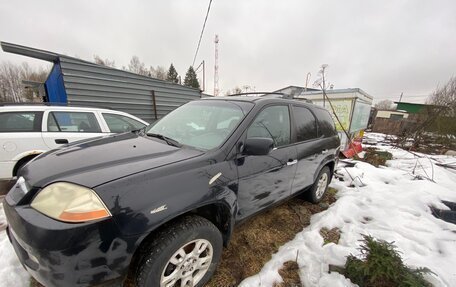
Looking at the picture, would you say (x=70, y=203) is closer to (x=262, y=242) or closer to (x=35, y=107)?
(x=262, y=242)

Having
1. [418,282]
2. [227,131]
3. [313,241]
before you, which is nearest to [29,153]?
[227,131]

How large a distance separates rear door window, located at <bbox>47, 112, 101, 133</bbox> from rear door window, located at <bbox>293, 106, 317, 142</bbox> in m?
3.92

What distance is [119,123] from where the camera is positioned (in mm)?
4527

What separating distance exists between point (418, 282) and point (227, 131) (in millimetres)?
2080

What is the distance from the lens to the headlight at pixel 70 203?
1204 mm

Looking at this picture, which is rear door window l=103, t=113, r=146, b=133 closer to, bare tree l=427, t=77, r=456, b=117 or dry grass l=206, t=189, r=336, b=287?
dry grass l=206, t=189, r=336, b=287

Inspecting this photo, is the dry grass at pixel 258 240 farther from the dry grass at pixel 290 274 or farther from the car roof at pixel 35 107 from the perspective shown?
the car roof at pixel 35 107

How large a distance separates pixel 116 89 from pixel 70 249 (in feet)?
25.6

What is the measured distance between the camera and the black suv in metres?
1.20

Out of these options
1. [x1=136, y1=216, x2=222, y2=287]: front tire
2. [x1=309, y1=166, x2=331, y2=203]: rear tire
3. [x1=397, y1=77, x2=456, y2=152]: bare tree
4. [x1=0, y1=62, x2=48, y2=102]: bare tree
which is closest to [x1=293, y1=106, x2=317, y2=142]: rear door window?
[x1=309, y1=166, x2=331, y2=203]: rear tire

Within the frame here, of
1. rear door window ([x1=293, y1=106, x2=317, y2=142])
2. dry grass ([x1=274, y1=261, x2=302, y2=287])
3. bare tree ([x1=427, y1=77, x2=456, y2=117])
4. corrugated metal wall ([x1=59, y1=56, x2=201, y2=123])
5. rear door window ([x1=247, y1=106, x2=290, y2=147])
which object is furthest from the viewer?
bare tree ([x1=427, y1=77, x2=456, y2=117])

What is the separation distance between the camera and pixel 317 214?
3.27 metres

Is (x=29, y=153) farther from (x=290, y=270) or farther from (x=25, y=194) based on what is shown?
(x=290, y=270)

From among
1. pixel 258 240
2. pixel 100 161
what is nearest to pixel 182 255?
pixel 100 161
